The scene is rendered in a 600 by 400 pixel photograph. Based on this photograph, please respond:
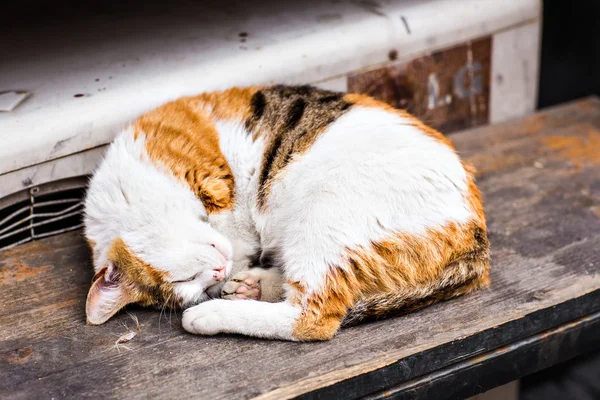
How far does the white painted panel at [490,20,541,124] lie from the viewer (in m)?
3.16

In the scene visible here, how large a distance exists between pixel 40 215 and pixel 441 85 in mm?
1745

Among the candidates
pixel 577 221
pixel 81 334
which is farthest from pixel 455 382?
pixel 81 334

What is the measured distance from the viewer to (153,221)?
6.95ft

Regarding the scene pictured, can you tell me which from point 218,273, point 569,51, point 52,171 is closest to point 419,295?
point 218,273

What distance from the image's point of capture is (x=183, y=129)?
2.29 m

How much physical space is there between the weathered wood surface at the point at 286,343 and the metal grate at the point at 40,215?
0.06 meters

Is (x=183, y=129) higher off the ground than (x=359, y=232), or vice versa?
(x=183, y=129)

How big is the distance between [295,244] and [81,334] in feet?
2.25

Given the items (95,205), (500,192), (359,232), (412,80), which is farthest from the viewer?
(412,80)

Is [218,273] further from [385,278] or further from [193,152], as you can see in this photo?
[385,278]

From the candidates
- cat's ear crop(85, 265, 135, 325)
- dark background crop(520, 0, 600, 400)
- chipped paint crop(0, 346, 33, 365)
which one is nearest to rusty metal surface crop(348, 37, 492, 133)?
dark background crop(520, 0, 600, 400)

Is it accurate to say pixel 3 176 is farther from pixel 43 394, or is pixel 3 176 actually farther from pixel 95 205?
pixel 43 394

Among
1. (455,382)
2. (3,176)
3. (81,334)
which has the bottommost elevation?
(455,382)

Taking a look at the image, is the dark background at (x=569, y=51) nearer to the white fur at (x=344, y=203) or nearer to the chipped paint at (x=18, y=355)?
the white fur at (x=344, y=203)
